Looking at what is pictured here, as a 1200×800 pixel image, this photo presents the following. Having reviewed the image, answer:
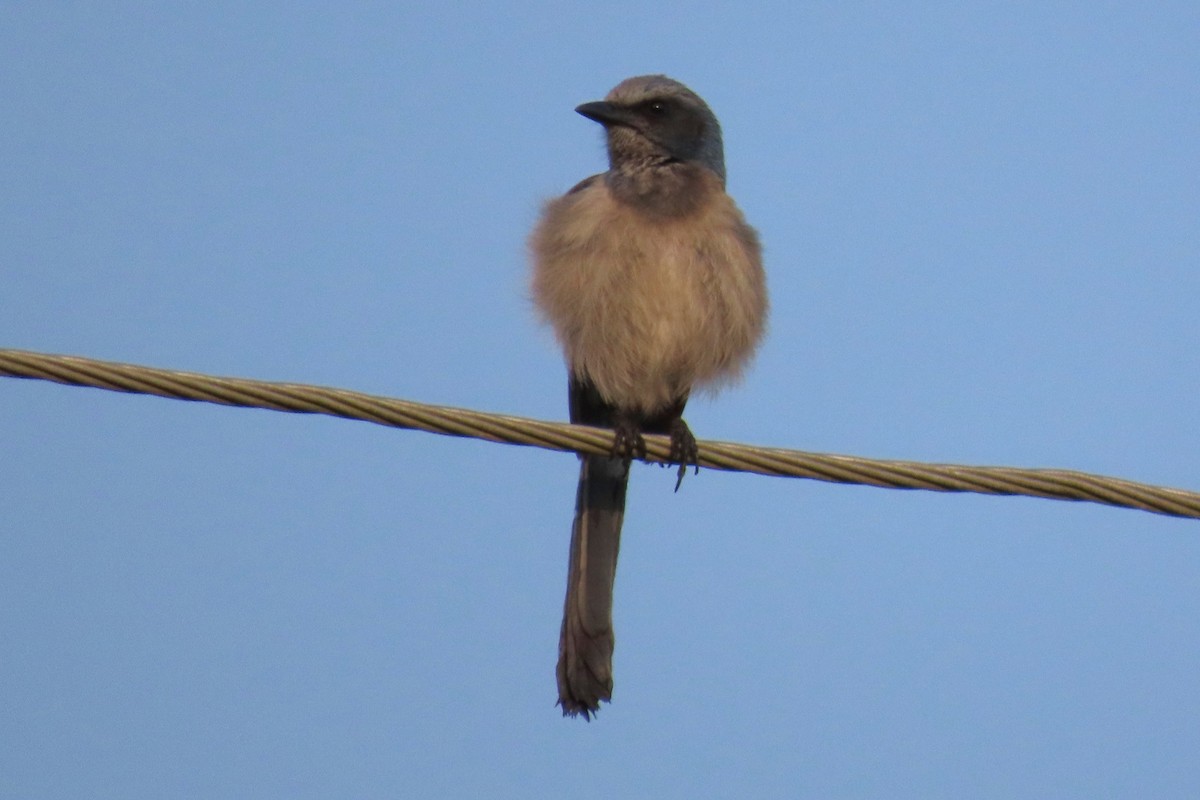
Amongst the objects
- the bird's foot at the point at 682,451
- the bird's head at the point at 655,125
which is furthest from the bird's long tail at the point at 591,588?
the bird's head at the point at 655,125

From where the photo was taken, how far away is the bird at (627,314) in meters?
6.52

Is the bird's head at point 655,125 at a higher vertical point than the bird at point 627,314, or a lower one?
higher

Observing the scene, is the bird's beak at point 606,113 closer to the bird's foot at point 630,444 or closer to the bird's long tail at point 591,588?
the bird's long tail at point 591,588

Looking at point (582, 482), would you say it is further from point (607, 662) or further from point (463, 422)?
point (463, 422)

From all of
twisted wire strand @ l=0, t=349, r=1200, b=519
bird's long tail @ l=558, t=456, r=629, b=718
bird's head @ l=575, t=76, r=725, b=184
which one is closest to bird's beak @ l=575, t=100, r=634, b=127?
bird's head @ l=575, t=76, r=725, b=184

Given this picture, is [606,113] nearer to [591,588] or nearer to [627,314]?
[627,314]

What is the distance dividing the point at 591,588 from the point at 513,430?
7.62 feet

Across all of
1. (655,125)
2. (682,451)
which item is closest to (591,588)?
Answer: (682,451)

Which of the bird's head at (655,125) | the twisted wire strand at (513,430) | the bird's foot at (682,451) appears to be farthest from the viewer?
the bird's head at (655,125)

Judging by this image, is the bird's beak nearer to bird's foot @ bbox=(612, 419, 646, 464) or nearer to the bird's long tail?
the bird's long tail

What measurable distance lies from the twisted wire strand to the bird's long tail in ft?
5.97

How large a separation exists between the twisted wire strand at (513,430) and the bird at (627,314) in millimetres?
1776

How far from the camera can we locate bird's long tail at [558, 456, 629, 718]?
20.6 feet

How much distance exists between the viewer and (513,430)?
174 inches
